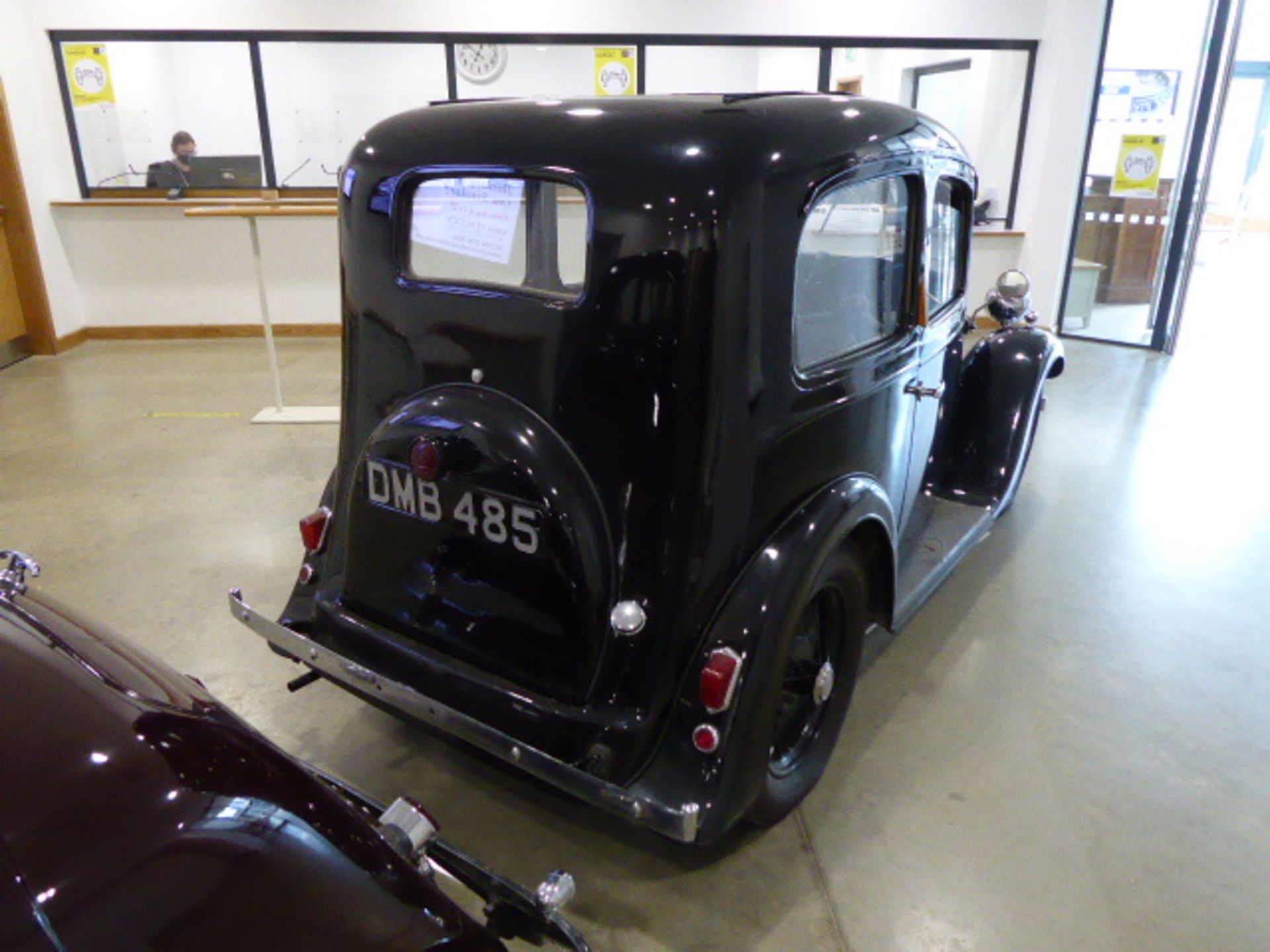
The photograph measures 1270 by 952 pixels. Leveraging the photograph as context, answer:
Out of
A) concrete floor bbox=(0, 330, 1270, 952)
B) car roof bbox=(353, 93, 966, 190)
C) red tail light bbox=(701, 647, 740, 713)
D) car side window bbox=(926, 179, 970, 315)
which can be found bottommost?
concrete floor bbox=(0, 330, 1270, 952)

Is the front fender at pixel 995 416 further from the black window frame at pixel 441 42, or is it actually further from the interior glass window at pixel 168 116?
the interior glass window at pixel 168 116

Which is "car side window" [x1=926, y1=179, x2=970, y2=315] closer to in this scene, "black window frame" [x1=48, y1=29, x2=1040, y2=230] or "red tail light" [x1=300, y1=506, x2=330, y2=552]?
"red tail light" [x1=300, y1=506, x2=330, y2=552]

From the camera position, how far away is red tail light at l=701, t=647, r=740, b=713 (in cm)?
172

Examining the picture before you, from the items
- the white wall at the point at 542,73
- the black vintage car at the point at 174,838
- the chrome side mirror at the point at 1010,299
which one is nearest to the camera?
the black vintage car at the point at 174,838

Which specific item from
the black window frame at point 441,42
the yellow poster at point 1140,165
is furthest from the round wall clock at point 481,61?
the yellow poster at point 1140,165

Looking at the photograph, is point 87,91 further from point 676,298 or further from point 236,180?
point 676,298

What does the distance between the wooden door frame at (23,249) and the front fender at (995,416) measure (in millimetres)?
6548

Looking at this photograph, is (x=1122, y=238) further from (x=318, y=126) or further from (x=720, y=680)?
(x=720, y=680)

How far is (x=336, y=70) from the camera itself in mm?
7059

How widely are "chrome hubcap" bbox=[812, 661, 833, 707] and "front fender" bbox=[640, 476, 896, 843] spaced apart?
33 cm

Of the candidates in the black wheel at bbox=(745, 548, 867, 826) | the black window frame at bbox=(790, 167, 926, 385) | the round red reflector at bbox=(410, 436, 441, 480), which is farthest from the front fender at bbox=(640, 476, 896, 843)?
the round red reflector at bbox=(410, 436, 441, 480)

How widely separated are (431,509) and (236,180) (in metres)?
6.19

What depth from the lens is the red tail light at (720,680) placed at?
67.8 inches

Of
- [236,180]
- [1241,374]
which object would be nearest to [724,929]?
[1241,374]
